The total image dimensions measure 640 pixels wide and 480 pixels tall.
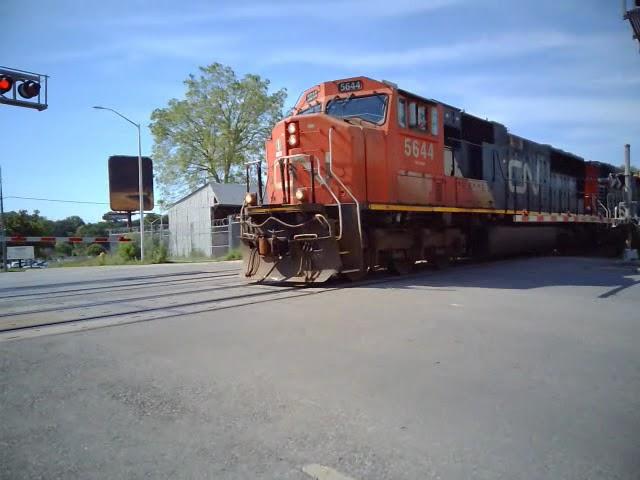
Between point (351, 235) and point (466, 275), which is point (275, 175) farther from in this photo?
point (466, 275)

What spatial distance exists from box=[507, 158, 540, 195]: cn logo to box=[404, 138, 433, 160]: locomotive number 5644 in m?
4.91

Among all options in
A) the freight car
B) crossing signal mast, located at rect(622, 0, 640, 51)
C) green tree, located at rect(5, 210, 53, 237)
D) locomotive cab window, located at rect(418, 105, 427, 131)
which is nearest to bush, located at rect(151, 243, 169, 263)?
the freight car

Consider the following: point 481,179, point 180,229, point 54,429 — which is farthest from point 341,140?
point 180,229

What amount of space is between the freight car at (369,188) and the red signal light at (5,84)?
8.99 m

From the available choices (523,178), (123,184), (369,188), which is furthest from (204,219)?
(369,188)

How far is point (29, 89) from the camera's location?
1421 cm

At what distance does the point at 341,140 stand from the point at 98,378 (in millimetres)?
6284

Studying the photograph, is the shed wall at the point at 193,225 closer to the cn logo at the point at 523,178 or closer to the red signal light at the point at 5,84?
the red signal light at the point at 5,84

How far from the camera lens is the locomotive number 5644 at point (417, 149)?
386 inches

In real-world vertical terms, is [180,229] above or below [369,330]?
above

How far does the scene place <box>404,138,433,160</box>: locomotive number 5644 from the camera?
32.1ft

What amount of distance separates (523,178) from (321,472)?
1470 cm

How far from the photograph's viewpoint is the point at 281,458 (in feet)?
7.97

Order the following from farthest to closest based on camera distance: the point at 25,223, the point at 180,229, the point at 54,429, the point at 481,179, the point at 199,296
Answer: the point at 25,223, the point at 180,229, the point at 481,179, the point at 199,296, the point at 54,429
